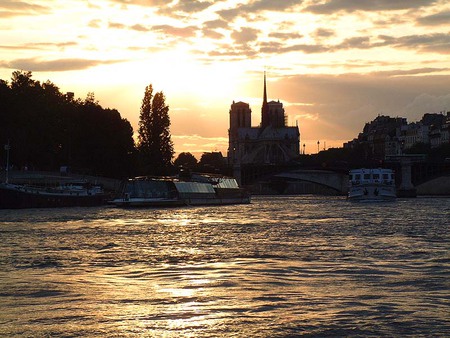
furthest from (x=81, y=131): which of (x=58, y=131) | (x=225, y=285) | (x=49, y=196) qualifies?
(x=225, y=285)

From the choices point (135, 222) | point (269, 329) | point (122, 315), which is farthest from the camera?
point (135, 222)

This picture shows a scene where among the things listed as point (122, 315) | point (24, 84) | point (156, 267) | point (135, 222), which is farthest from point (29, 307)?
point (24, 84)

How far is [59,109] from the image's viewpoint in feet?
325

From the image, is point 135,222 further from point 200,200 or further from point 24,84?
point 24,84

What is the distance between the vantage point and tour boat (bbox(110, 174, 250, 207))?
75.1 meters

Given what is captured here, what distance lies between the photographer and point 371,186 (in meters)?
86.8

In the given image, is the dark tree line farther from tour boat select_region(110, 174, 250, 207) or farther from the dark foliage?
tour boat select_region(110, 174, 250, 207)

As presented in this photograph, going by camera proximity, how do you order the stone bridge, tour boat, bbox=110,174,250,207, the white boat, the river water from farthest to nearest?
the stone bridge, the white boat, tour boat, bbox=110,174,250,207, the river water

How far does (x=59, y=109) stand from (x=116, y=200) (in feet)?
90.2

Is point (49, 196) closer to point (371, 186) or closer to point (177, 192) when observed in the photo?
point (177, 192)

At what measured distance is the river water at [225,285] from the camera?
1480 centimetres

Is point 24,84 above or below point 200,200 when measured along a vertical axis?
above

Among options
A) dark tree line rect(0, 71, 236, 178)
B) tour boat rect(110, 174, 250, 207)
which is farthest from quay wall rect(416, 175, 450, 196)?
tour boat rect(110, 174, 250, 207)

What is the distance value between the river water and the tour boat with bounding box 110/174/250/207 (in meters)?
40.6
